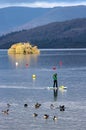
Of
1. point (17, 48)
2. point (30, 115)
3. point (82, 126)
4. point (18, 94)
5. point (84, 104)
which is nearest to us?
point (82, 126)

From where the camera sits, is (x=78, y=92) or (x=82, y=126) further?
(x=78, y=92)

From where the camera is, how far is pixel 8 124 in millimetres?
30906

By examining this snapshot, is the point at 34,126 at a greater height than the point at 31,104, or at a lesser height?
lesser

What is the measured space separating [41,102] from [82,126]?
9352 mm

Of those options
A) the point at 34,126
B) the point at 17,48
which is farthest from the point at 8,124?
the point at 17,48

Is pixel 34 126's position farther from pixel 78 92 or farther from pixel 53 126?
pixel 78 92

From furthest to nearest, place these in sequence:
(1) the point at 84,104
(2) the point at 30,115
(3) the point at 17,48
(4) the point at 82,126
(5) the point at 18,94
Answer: (3) the point at 17,48
(5) the point at 18,94
(1) the point at 84,104
(2) the point at 30,115
(4) the point at 82,126

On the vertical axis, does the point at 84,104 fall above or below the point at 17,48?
below

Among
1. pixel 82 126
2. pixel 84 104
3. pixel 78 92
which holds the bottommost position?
pixel 82 126

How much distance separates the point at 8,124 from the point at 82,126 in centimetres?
385

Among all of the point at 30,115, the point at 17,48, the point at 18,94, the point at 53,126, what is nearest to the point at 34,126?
the point at 53,126

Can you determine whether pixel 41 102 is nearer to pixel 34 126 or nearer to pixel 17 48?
pixel 34 126

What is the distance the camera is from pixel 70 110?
34906 mm

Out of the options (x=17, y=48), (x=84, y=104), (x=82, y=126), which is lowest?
(x=82, y=126)
